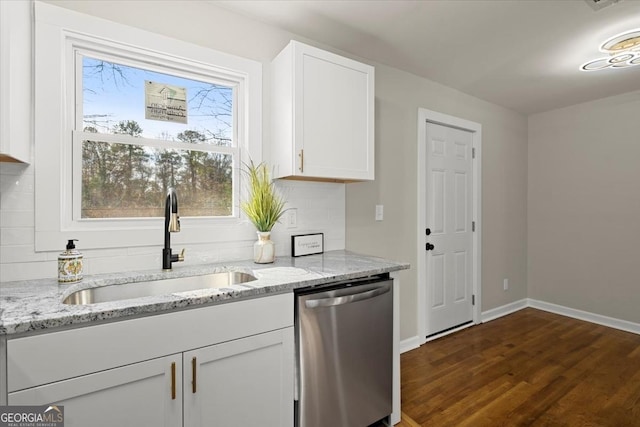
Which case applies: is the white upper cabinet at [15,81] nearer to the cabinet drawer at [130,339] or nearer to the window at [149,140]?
the window at [149,140]

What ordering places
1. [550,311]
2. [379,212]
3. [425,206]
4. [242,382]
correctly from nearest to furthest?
[242,382]
[379,212]
[425,206]
[550,311]

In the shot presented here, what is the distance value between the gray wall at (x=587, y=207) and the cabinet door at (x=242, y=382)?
Result: 3.87m

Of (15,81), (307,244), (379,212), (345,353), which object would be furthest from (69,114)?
(379,212)

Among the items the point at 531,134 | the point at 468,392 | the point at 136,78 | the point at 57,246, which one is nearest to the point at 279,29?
the point at 136,78

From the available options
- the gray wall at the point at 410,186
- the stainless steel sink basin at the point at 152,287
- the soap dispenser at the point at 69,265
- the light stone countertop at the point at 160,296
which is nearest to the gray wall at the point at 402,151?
the gray wall at the point at 410,186

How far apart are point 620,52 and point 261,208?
114 inches

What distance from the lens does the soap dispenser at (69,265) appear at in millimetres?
1406

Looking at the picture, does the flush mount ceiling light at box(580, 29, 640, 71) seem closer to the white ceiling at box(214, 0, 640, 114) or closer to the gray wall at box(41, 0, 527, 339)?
the white ceiling at box(214, 0, 640, 114)

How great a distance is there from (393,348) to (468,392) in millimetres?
812

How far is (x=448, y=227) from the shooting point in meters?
3.28

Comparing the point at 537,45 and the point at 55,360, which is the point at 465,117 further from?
the point at 55,360

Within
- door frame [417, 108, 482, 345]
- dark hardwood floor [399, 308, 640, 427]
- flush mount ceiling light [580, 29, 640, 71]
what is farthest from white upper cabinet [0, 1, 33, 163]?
flush mount ceiling light [580, 29, 640, 71]

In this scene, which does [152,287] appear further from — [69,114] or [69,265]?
[69,114]

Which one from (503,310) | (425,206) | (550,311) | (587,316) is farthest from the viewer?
(550,311)
